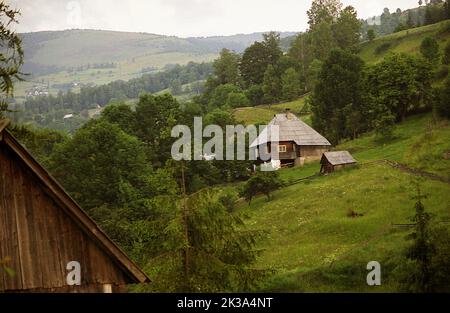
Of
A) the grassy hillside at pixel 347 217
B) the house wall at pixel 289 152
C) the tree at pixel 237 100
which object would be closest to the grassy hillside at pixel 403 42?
the tree at pixel 237 100

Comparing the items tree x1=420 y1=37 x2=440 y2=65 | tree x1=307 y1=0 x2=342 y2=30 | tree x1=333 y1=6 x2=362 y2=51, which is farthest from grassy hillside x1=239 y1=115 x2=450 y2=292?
tree x1=307 y1=0 x2=342 y2=30

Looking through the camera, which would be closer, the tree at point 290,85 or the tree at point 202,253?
the tree at point 202,253

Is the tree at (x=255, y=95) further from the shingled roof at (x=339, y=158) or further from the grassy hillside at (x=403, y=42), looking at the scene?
the shingled roof at (x=339, y=158)

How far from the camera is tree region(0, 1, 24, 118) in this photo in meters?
13.2

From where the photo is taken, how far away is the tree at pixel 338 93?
3056 inches

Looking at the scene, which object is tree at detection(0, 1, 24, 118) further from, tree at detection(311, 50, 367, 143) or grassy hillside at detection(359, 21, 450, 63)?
grassy hillside at detection(359, 21, 450, 63)

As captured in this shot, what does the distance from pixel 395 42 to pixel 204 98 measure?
47.7m

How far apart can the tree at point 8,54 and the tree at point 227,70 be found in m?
132

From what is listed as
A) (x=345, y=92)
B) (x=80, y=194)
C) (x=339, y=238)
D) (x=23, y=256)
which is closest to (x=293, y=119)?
(x=345, y=92)

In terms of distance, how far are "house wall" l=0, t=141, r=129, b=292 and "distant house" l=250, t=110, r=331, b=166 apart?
6127 cm

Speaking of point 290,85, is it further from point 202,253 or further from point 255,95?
point 202,253

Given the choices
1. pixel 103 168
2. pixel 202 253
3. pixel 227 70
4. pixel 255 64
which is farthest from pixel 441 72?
pixel 202 253

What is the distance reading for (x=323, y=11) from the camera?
14750 centimetres

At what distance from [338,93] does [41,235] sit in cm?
7189
